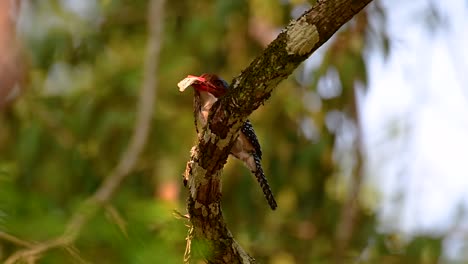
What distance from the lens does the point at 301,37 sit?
8.39 ft

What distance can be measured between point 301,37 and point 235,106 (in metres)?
0.25

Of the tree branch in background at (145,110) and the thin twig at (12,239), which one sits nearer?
the thin twig at (12,239)

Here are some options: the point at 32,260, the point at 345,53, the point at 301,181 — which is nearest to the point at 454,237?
the point at 301,181

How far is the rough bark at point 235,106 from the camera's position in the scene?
99.8 inches

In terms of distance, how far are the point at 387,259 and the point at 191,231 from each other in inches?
169

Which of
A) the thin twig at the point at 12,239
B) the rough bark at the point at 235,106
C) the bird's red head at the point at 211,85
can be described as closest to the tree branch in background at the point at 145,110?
the bird's red head at the point at 211,85

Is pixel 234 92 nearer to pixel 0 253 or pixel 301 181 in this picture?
pixel 0 253

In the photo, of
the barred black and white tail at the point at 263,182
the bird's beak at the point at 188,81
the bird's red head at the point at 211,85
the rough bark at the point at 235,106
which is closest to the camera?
the rough bark at the point at 235,106

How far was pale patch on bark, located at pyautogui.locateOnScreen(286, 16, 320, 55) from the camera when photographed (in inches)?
100

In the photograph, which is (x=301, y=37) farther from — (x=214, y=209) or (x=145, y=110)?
(x=145, y=110)

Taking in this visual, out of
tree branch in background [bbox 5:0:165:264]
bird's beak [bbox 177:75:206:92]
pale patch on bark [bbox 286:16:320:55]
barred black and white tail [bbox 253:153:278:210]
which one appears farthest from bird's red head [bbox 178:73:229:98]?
tree branch in background [bbox 5:0:165:264]

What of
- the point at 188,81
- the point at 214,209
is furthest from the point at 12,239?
the point at 188,81

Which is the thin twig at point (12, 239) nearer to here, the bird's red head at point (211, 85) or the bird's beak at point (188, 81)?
the bird's beak at point (188, 81)

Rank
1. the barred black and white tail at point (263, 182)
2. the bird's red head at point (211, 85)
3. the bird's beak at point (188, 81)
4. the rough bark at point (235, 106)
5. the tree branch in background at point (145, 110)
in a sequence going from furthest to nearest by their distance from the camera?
the tree branch in background at point (145, 110) < the barred black and white tail at point (263, 182) < the bird's red head at point (211, 85) < the bird's beak at point (188, 81) < the rough bark at point (235, 106)
